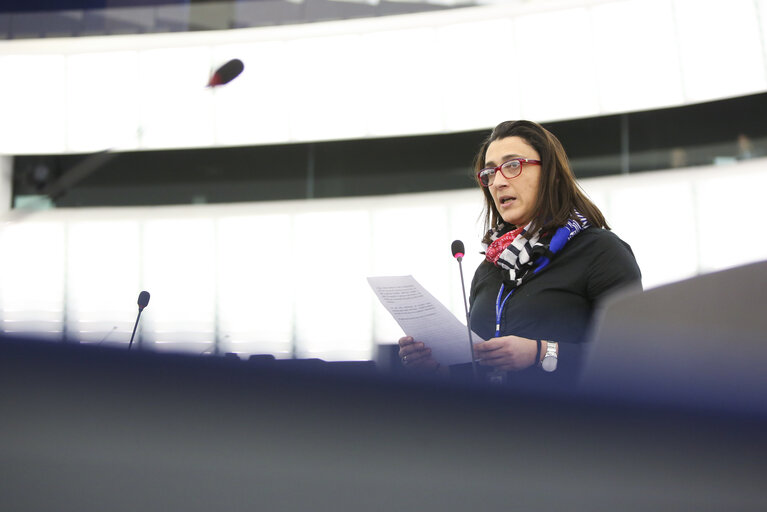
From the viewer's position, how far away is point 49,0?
1564 centimetres

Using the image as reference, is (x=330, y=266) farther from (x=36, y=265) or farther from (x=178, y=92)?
(x=36, y=265)

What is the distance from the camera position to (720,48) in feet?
42.6

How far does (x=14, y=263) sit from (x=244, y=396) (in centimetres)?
1733

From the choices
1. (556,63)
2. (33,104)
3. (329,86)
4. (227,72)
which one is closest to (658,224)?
(556,63)

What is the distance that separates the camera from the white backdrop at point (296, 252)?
496 inches

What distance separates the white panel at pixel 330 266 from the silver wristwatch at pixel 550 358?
1202 centimetres

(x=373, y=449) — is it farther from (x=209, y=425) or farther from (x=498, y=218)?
(x=498, y=218)

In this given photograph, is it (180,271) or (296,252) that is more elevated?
(296,252)

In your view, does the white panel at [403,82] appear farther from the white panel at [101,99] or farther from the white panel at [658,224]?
the white panel at [101,99]

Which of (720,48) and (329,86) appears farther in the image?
(329,86)

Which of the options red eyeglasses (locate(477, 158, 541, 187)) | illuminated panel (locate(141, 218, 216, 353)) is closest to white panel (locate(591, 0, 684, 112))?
illuminated panel (locate(141, 218, 216, 353))

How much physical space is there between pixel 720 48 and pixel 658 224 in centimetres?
362

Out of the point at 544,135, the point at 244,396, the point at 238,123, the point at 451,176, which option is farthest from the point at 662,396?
the point at 238,123

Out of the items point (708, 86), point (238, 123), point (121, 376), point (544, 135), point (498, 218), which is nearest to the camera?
point (121, 376)
